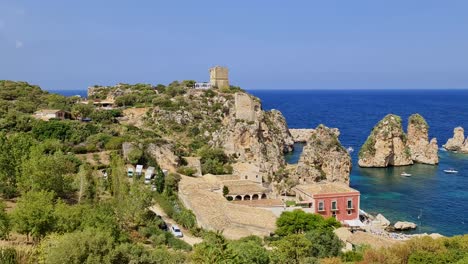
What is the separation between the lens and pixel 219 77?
73.1 meters

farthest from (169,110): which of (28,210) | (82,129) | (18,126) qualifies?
(28,210)

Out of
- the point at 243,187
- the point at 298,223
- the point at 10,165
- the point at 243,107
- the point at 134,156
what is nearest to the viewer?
the point at 298,223

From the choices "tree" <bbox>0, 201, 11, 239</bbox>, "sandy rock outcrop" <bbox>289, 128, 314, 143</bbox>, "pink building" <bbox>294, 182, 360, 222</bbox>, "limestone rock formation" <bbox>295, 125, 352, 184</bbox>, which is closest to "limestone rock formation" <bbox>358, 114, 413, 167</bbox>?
"limestone rock formation" <bbox>295, 125, 352, 184</bbox>

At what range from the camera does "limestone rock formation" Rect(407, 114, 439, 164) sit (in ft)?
201

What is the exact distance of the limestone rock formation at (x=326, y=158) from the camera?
1854 inches

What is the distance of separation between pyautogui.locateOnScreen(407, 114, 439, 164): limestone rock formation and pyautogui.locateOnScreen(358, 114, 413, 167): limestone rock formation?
155 cm

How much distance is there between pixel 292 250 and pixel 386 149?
43873mm

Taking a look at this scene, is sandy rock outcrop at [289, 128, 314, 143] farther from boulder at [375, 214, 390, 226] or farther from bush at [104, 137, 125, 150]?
bush at [104, 137, 125, 150]

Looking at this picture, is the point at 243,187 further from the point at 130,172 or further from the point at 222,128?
the point at 222,128

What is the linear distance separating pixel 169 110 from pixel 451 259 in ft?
140

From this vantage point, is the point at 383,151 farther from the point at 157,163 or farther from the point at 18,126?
the point at 18,126

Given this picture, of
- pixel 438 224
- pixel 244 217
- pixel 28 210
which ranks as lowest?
pixel 438 224

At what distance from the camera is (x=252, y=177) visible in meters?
39.0

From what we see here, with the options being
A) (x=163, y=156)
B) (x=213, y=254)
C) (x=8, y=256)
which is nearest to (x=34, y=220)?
(x=8, y=256)
